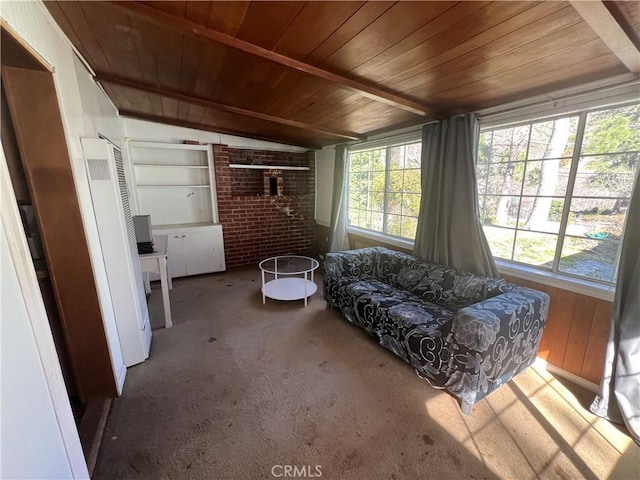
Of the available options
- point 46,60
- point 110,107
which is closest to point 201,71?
point 46,60

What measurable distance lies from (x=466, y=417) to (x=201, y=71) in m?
2.94

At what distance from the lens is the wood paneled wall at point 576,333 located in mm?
1788

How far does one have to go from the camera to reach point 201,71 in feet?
6.57

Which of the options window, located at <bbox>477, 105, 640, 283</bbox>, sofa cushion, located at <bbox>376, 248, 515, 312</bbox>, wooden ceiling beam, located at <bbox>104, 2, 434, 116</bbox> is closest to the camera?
wooden ceiling beam, located at <bbox>104, 2, 434, 116</bbox>

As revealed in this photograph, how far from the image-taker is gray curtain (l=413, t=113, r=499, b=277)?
2.37 meters

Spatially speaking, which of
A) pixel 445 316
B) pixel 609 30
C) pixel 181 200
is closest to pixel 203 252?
pixel 181 200

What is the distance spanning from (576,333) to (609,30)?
1.80 metres

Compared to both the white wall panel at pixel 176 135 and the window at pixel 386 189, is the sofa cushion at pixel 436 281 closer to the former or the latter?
the window at pixel 386 189

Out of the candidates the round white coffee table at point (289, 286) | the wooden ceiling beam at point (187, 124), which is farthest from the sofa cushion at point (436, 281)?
the wooden ceiling beam at point (187, 124)

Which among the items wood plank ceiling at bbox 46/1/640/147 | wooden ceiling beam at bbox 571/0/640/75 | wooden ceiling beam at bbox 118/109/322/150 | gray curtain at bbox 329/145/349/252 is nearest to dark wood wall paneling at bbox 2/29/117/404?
wood plank ceiling at bbox 46/1/640/147

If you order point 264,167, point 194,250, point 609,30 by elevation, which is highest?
point 609,30

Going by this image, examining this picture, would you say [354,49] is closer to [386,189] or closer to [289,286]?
[386,189]

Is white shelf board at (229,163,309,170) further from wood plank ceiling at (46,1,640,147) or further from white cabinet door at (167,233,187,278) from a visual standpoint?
wood plank ceiling at (46,1,640,147)

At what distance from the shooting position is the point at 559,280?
1965 millimetres
